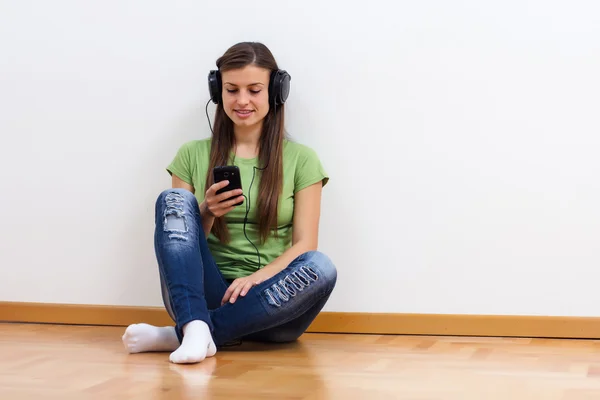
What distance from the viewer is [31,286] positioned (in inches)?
93.5

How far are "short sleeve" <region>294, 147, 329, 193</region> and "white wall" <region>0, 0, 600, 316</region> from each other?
3.9 inches

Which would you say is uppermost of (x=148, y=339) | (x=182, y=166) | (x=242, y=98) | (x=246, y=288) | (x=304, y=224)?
(x=242, y=98)

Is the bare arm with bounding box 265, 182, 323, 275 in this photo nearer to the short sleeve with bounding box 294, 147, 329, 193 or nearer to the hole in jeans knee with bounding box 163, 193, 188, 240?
the short sleeve with bounding box 294, 147, 329, 193

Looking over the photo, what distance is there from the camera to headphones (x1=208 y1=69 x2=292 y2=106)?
204 centimetres

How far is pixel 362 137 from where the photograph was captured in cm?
218

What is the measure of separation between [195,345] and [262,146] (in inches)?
24.9

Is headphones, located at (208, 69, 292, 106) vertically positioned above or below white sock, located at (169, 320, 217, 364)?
above

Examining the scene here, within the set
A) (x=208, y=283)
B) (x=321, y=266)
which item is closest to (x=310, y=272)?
(x=321, y=266)

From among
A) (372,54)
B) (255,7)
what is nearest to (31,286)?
(255,7)

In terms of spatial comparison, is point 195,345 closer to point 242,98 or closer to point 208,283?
point 208,283

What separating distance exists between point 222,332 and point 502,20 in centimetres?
107

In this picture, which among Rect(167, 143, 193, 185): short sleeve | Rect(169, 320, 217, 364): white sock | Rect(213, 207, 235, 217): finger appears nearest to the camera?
Rect(169, 320, 217, 364): white sock

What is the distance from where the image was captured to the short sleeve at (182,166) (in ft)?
6.93

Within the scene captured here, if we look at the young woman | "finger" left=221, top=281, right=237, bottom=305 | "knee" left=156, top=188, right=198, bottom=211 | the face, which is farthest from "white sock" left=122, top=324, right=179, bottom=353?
the face
